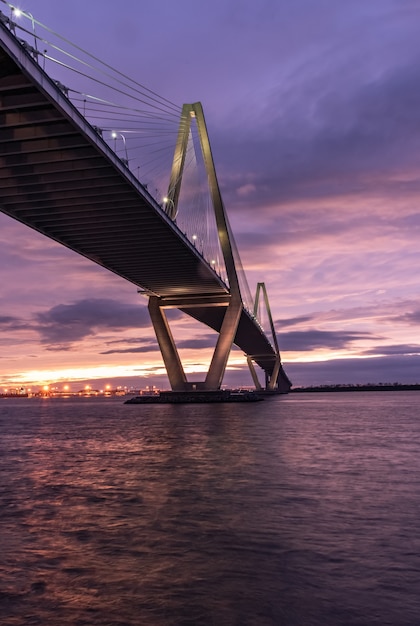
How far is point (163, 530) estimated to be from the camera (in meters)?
9.00

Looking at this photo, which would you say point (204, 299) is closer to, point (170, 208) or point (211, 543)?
point (170, 208)

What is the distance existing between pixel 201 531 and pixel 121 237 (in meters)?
33.7

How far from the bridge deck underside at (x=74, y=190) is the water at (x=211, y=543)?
12.6 meters

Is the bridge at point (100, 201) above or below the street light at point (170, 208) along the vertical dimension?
below

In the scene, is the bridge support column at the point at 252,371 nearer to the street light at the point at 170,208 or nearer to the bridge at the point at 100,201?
the bridge at the point at 100,201

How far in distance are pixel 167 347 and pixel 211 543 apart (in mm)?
51211

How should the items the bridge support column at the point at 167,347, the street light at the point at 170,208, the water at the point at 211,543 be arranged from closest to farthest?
the water at the point at 211,543
the street light at the point at 170,208
the bridge support column at the point at 167,347

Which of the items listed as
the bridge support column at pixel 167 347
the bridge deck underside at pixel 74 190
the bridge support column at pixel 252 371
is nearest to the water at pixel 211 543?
the bridge deck underside at pixel 74 190

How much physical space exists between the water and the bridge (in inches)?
497

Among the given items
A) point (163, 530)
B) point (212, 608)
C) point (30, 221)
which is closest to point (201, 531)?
point (163, 530)

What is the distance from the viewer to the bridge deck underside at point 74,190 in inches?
843

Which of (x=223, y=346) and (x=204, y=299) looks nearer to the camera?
(x=223, y=346)

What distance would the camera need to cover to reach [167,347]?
59.2 m

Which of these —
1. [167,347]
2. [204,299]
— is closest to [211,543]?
[167,347]
